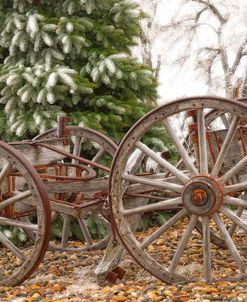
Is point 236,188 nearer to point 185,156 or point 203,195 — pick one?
point 203,195

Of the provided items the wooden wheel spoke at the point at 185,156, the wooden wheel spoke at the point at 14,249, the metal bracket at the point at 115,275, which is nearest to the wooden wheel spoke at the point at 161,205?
the wooden wheel spoke at the point at 185,156

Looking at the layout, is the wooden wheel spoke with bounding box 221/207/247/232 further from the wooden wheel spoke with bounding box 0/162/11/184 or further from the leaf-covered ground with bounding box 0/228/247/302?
the wooden wheel spoke with bounding box 0/162/11/184

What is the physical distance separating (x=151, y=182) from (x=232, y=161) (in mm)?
717

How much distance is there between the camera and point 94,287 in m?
4.57

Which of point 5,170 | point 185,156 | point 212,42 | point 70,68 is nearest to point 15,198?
point 5,170

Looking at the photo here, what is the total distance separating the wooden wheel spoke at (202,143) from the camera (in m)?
4.08

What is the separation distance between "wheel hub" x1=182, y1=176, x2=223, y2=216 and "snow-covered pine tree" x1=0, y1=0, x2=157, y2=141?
296 centimetres

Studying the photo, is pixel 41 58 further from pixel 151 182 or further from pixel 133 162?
pixel 151 182

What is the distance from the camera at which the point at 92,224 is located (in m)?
6.99

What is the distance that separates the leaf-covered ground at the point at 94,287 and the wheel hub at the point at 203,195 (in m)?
0.56

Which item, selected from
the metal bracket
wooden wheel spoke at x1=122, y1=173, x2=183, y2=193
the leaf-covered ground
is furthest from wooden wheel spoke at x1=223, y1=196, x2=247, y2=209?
the metal bracket

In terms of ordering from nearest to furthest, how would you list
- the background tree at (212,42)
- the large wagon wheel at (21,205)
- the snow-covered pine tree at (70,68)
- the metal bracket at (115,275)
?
the large wagon wheel at (21,205) → the metal bracket at (115,275) → the snow-covered pine tree at (70,68) → the background tree at (212,42)

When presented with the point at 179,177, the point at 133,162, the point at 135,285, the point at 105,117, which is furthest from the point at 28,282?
the point at 105,117

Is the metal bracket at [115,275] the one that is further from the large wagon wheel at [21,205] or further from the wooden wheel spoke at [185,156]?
the wooden wheel spoke at [185,156]
